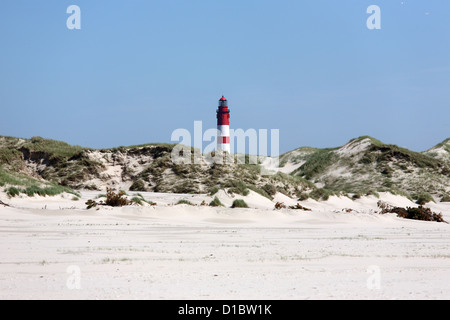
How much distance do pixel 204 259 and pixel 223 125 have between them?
43905mm

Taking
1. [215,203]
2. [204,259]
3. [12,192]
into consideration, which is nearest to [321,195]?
[215,203]

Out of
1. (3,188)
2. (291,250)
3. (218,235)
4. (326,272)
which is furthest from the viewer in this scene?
(3,188)

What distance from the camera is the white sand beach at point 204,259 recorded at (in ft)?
23.6

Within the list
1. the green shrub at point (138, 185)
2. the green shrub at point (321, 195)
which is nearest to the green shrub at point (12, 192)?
the green shrub at point (321, 195)

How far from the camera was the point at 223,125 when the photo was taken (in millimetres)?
53781

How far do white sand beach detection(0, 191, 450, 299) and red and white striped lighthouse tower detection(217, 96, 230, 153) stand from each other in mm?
32750

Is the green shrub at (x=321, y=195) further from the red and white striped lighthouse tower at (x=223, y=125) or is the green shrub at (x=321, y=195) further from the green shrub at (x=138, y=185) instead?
the red and white striped lighthouse tower at (x=223, y=125)

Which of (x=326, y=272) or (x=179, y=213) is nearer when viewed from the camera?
(x=326, y=272)

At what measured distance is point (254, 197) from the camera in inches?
1112

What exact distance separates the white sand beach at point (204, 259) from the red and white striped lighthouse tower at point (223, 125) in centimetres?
3275

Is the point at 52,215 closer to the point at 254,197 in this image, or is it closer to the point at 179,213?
the point at 179,213

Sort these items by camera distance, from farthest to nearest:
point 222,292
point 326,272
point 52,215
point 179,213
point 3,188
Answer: point 3,188
point 179,213
point 52,215
point 326,272
point 222,292
